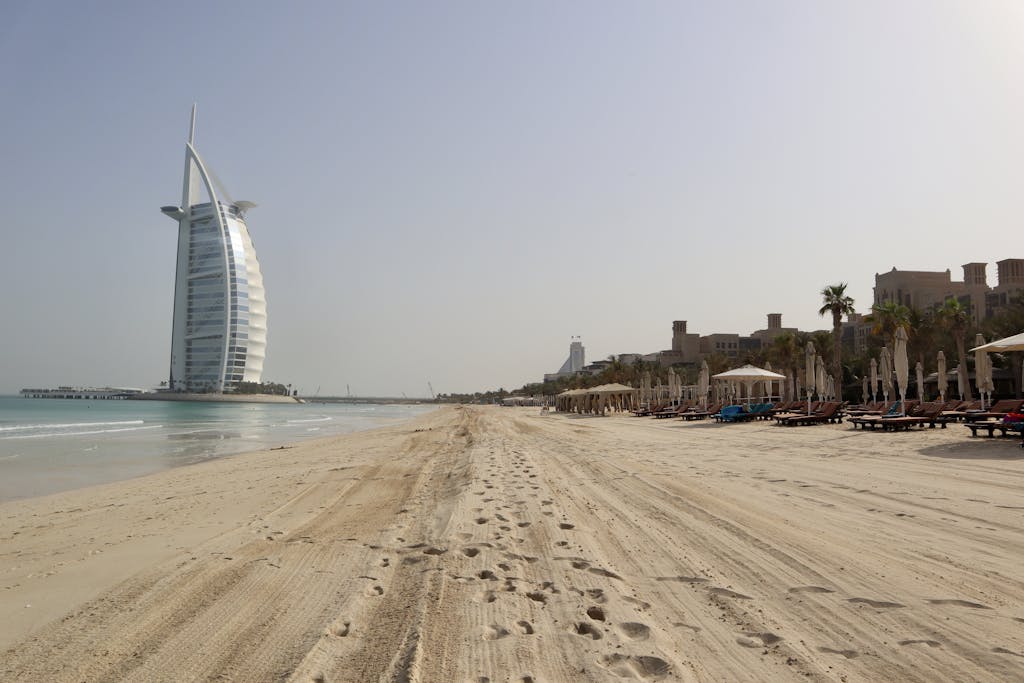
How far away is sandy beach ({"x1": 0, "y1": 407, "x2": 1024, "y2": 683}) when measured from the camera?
2924 millimetres

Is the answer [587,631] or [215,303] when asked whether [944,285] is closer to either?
[587,631]

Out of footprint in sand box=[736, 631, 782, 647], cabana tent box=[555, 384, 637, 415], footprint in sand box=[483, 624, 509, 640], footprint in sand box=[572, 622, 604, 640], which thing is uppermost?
cabana tent box=[555, 384, 637, 415]

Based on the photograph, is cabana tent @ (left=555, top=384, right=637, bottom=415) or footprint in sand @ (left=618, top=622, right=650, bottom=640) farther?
cabana tent @ (left=555, top=384, right=637, bottom=415)

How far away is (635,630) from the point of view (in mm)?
3254

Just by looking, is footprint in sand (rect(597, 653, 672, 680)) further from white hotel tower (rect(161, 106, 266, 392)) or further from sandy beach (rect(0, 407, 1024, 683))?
white hotel tower (rect(161, 106, 266, 392))

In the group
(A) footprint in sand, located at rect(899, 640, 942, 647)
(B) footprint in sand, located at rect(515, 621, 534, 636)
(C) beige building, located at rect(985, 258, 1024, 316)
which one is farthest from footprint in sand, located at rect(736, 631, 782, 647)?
(C) beige building, located at rect(985, 258, 1024, 316)

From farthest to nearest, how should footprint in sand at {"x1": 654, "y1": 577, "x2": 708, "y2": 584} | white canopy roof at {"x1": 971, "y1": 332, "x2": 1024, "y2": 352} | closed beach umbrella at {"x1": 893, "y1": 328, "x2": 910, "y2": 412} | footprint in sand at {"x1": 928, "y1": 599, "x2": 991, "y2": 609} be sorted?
closed beach umbrella at {"x1": 893, "y1": 328, "x2": 910, "y2": 412}, white canopy roof at {"x1": 971, "y1": 332, "x2": 1024, "y2": 352}, footprint in sand at {"x1": 654, "y1": 577, "x2": 708, "y2": 584}, footprint in sand at {"x1": 928, "y1": 599, "x2": 991, "y2": 609}

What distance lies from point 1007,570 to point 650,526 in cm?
254

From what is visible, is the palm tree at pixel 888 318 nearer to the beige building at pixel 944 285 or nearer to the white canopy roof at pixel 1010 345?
the white canopy roof at pixel 1010 345

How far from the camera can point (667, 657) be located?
2.91 m

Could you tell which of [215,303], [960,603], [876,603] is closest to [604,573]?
[876,603]

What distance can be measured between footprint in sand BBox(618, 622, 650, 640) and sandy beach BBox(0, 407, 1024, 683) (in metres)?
0.01

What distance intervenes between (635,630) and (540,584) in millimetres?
921

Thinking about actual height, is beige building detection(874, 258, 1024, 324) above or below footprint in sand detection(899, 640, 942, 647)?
above
